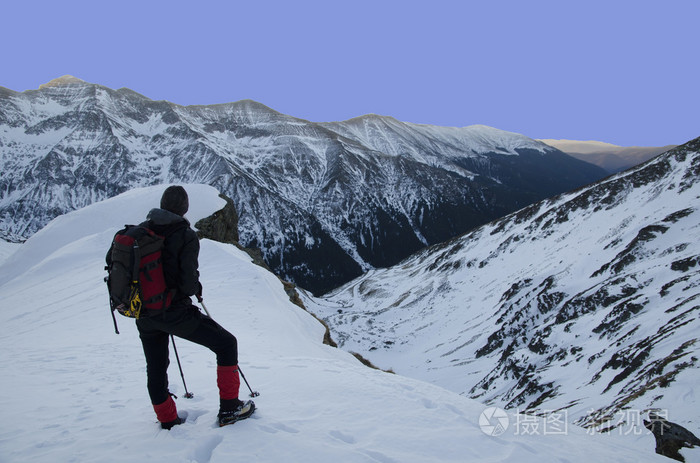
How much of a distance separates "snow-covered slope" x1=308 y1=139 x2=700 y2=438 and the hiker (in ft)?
50.2

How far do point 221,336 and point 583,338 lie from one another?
157ft

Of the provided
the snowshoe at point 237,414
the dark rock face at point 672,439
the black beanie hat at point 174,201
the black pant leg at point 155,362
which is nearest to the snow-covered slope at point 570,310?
the dark rock face at point 672,439

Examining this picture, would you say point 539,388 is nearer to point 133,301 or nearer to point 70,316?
point 70,316

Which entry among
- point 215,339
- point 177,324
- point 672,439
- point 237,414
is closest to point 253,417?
point 237,414

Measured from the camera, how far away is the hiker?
5266 millimetres

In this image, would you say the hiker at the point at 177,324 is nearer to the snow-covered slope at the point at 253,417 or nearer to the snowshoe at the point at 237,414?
the snowshoe at the point at 237,414

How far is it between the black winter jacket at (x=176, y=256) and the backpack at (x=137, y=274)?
0.28ft

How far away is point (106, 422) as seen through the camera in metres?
6.07

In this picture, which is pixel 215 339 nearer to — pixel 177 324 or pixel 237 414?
pixel 177 324

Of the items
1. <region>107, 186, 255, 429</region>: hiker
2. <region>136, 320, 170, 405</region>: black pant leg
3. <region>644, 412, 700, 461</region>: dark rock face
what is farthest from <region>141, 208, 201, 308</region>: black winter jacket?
<region>644, 412, 700, 461</region>: dark rock face

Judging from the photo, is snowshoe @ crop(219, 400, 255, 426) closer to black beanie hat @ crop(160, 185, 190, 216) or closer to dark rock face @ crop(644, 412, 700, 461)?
black beanie hat @ crop(160, 185, 190, 216)

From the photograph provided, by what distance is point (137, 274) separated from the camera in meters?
5.04

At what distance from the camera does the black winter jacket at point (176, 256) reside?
526 centimetres

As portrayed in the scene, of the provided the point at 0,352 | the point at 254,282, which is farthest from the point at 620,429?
the point at 0,352
